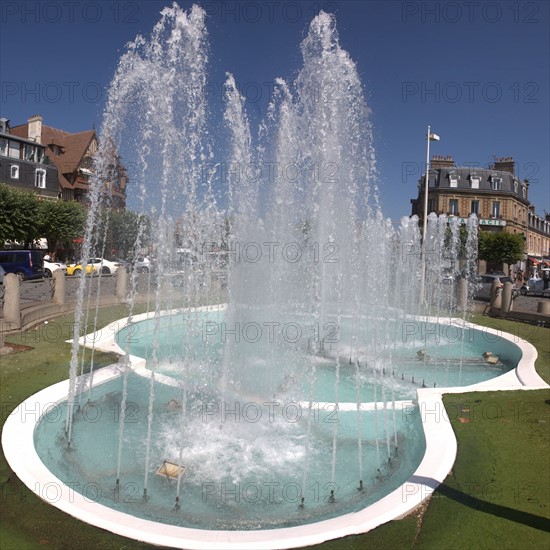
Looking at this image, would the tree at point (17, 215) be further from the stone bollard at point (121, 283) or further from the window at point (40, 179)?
the stone bollard at point (121, 283)

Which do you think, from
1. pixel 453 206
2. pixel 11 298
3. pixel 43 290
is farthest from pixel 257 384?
pixel 453 206

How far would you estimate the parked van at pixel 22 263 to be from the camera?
28922 millimetres

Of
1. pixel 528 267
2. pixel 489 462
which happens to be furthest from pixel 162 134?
pixel 528 267

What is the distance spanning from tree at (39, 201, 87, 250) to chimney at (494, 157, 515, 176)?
53953mm

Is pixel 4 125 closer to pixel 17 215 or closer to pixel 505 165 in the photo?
pixel 17 215

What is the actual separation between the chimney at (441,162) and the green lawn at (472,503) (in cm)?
5936

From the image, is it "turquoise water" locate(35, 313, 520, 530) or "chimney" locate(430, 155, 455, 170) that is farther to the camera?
"chimney" locate(430, 155, 455, 170)

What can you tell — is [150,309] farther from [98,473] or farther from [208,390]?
[98,473]

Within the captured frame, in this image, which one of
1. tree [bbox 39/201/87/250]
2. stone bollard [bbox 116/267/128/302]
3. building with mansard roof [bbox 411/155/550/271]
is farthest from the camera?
building with mansard roof [bbox 411/155/550/271]

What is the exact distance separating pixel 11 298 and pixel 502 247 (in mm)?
51254

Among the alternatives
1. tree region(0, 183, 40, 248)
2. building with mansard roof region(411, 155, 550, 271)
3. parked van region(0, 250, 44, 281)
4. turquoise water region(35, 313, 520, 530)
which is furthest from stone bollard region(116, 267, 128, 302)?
building with mansard roof region(411, 155, 550, 271)

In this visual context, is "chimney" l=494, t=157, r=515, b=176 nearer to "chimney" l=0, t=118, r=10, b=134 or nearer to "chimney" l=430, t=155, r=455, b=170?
"chimney" l=430, t=155, r=455, b=170

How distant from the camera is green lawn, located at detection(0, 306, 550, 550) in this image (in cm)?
456

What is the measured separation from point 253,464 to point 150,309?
13.7 meters
